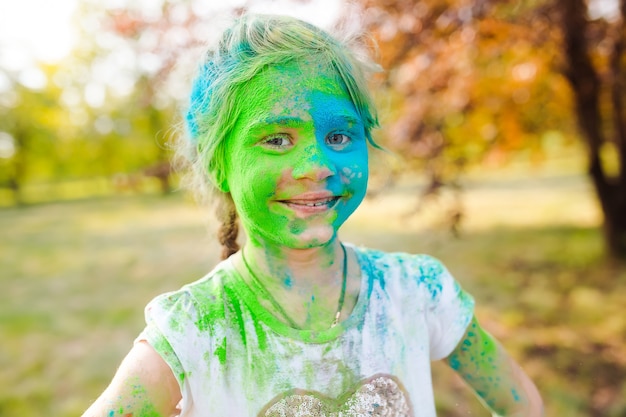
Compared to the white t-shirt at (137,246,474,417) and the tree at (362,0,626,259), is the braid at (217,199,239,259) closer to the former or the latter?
the white t-shirt at (137,246,474,417)

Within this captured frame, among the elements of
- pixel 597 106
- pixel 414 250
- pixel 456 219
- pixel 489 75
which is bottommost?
pixel 414 250

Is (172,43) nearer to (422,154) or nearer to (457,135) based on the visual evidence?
(422,154)

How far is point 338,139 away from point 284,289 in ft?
1.25

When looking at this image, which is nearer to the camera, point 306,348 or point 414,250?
point 306,348

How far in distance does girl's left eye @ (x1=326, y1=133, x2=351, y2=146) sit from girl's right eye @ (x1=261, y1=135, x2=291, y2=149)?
3.7 inches

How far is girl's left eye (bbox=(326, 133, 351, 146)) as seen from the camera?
1202 millimetres

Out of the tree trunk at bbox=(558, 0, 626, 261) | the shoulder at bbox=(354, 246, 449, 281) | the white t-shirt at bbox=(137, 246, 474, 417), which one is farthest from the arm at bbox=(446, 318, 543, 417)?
the tree trunk at bbox=(558, 0, 626, 261)

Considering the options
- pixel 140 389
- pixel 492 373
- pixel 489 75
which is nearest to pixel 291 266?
pixel 140 389

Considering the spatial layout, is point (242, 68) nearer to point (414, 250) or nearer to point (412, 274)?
point (412, 274)

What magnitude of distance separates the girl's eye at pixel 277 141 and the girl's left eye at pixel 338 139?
95 millimetres

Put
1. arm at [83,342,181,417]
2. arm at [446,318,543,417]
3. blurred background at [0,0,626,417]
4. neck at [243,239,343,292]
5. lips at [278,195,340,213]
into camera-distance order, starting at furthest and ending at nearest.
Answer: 1. blurred background at [0,0,626,417]
2. arm at [446,318,543,417]
3. neck at [243,239,343,292]
4. lips at [278,195,340,213]
5. arm at [83,342,181,417]

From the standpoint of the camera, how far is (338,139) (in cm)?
122

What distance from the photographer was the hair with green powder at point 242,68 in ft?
3.88

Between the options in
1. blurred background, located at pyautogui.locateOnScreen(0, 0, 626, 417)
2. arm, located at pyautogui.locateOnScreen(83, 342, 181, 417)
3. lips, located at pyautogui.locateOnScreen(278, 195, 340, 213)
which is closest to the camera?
arm, located at pyautogui.locateOnScreen(83, 342, 181, 417)
